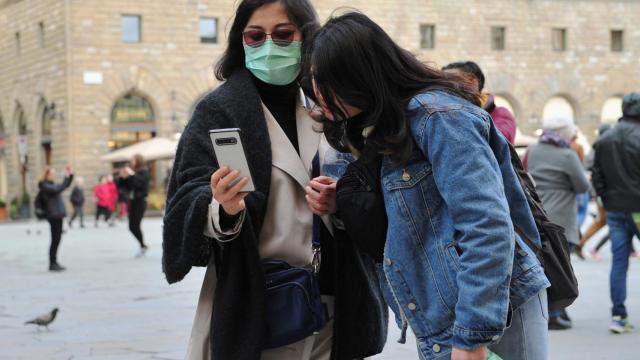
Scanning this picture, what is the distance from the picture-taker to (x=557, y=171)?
897cm

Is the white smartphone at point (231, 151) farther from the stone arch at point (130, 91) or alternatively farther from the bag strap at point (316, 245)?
the stone arch at point (130, 91)

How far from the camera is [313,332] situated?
118 inches

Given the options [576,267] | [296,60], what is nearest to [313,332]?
[296,60]

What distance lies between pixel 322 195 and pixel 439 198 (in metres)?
0.48

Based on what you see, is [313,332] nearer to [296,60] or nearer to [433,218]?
[433,218]

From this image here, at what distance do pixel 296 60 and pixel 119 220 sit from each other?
98.8 feet

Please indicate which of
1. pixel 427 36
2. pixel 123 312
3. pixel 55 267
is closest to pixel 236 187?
pixel 123 312

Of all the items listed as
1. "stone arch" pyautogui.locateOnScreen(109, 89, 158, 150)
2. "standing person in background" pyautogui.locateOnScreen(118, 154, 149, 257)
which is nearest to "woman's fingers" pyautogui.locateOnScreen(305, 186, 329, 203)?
"standing person in background" pyautogui.locateOnScreen(118, 154, 149, 257)

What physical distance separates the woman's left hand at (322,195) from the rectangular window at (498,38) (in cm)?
4062

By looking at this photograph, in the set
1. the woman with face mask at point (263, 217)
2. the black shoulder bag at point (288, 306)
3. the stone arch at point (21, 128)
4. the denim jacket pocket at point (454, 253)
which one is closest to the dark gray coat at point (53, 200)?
the woman with face mask at point (263, 217)

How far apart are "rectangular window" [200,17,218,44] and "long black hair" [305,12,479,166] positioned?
118 ft

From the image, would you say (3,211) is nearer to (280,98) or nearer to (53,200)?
Answer: (53,200)

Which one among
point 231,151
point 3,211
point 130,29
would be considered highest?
point 130,29

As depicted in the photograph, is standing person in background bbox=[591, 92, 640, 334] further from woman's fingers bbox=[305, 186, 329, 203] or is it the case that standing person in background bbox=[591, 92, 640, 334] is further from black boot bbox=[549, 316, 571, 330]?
woman's fingers bbox=[305, 186, 329, 203]
